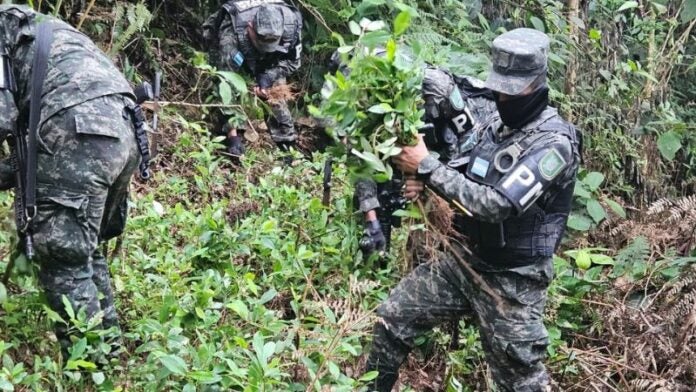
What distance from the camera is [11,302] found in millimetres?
3900

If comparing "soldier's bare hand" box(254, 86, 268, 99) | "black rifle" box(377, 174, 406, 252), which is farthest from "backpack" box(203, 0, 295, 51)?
"black rifle" box(377, 174, 406, 252)

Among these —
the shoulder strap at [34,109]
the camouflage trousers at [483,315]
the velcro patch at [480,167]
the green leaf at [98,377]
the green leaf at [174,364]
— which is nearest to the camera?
the green leaf at [174,364]

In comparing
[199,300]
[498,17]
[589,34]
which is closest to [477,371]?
[199,300]

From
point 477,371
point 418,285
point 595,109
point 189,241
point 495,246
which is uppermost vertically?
point 495,246

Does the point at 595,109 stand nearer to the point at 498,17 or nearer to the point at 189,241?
the point at 498,17

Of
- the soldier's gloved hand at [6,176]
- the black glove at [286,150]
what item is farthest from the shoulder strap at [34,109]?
the black glove at [286,150]

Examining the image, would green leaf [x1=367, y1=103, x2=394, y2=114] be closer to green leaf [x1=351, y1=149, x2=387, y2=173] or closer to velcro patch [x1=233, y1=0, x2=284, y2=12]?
green leaf [x1=351, y1=149, x2=387, y2=173]

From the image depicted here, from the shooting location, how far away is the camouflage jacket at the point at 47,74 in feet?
11.3

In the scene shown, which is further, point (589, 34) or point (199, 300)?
point (589, 34)

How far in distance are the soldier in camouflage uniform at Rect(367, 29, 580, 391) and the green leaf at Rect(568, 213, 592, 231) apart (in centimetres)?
209

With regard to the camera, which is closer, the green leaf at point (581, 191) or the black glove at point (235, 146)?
the green leaf at point (581, 191)

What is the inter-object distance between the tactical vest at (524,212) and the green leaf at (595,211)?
7.16ft

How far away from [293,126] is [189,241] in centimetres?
329

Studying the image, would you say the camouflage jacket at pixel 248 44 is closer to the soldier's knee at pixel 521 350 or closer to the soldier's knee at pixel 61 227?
the soldier's knee at pixel 61 227
